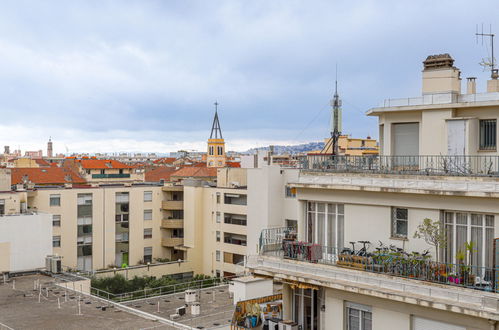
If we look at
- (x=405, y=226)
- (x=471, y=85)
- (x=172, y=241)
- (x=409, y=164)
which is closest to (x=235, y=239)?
(x=172, y=241)

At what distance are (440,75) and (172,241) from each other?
2148 inches

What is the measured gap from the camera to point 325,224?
18.0 m

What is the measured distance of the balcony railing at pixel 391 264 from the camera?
13.9 m

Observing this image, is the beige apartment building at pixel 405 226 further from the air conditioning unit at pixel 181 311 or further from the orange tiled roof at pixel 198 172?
the orange tiled roof at pixel 198 172

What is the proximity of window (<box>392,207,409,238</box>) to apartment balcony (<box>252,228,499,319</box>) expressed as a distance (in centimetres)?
116

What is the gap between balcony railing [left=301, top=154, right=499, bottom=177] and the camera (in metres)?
15.5

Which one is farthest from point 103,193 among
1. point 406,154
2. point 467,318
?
point 467,318

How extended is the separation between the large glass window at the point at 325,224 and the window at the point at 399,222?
182 centimetres

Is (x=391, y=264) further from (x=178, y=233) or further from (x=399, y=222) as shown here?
(x=178, y=233)

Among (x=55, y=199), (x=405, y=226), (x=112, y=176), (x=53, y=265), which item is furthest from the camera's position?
(x=112, y=176)

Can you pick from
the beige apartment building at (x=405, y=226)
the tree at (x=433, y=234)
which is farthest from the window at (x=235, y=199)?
the tree at (x=433, y=234)

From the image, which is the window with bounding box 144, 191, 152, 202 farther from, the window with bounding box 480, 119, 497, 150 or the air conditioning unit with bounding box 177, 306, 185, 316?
the window with bounding box 480, 119, 497, 150

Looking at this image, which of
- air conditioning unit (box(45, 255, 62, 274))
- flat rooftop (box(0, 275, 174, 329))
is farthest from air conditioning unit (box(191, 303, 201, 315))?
air conditioning unit (box(45, 255, 62, 274))

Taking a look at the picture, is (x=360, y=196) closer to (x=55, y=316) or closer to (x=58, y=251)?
(x=55, y=316)
